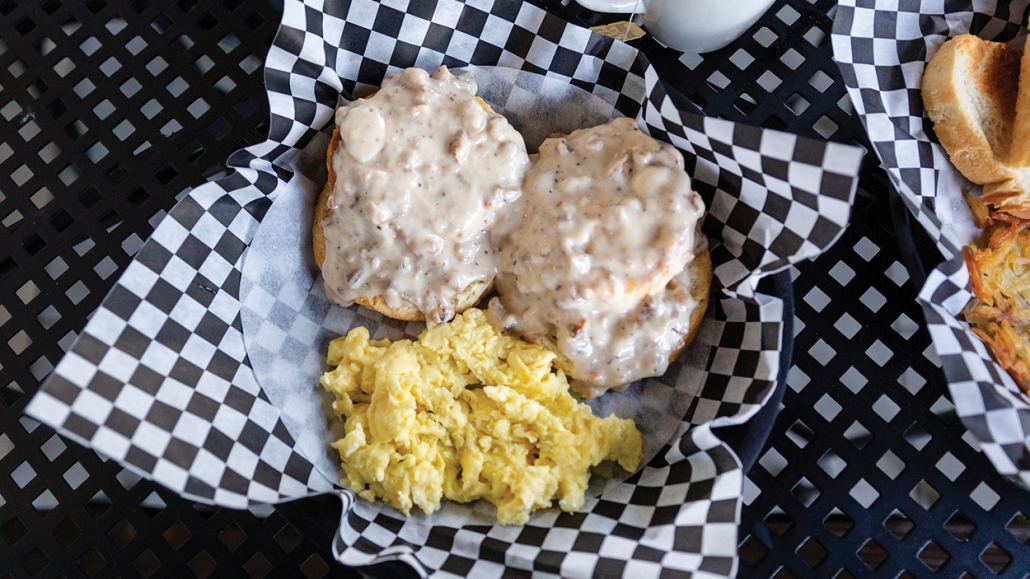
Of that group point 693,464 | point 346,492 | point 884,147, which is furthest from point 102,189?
point 884,147

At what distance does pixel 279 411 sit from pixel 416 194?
590 millimetres

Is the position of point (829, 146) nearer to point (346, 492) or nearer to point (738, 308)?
point (738, 308)

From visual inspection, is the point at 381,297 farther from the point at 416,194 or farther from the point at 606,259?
the point at 606,259

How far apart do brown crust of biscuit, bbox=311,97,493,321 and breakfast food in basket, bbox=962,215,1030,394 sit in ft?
3.88

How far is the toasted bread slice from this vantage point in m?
1.88

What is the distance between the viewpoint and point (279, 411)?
1.72 metres

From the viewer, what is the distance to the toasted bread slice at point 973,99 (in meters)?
1.88

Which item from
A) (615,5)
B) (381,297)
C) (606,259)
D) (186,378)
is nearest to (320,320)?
(381,297)

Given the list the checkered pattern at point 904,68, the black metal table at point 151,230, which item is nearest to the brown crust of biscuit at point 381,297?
the black metal table at point 151,230

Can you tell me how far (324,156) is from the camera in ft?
6.26

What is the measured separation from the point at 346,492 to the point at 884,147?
5.05 ft

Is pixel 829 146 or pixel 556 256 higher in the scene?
pixel 829 146

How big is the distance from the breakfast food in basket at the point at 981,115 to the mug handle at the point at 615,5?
78 centimetres

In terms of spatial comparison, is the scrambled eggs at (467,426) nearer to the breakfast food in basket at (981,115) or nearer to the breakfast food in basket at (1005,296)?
the breakfast food in basket at (1005,296)
